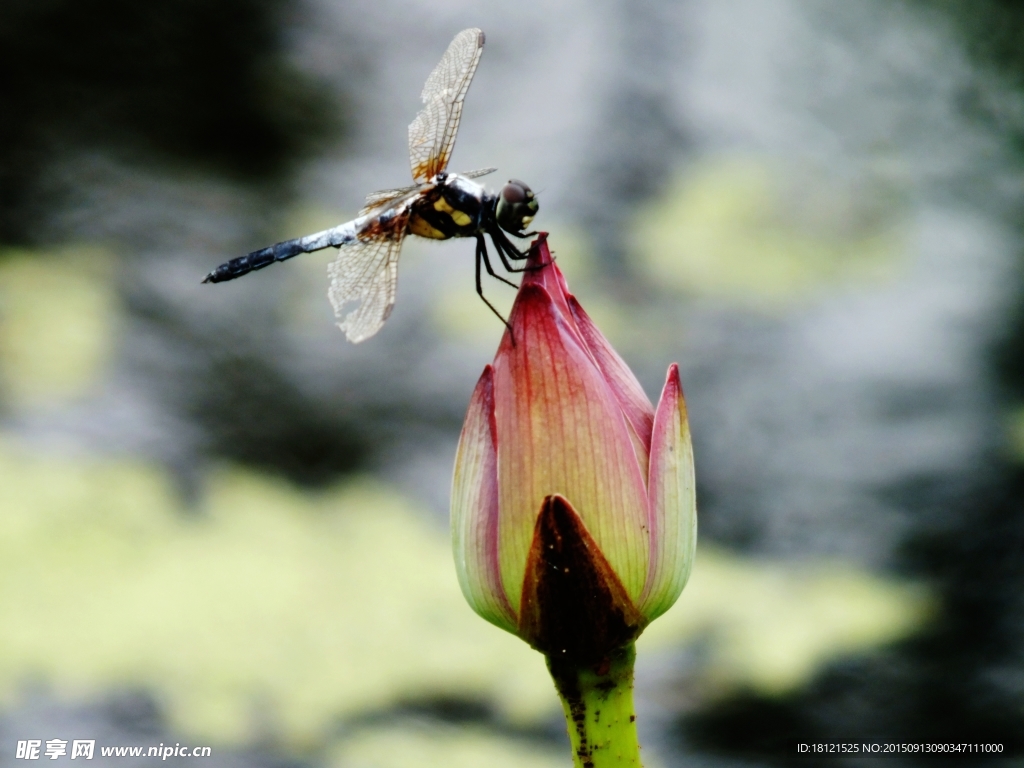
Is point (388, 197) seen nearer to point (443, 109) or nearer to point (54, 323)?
point (443, 109)

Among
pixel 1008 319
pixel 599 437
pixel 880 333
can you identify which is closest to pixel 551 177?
pixel 880 333

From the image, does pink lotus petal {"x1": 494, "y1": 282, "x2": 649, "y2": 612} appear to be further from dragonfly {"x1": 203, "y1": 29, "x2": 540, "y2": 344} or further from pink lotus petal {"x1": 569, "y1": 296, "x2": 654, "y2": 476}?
dragonfly {"x1": 203, "y1": 29, "x2": 540, "y2": 344}

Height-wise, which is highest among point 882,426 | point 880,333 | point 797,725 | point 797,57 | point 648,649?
point 797,57

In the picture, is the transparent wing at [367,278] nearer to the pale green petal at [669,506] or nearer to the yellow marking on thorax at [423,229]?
the yellow marking on thorax at [423,229]

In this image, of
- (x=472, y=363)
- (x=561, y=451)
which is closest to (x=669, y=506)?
(x=561, y=451)

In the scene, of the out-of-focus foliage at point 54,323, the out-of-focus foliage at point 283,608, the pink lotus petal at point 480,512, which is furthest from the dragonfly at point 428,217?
the out-of-focus foliage at point 54,323

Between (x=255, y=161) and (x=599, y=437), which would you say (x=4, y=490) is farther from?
(x=599, y=437)

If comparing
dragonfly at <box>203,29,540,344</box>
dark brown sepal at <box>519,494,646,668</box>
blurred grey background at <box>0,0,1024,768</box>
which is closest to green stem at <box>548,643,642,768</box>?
dark brown sepal at <box>519,494,646,668</box>

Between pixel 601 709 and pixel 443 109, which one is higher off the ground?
pixel 443 109
